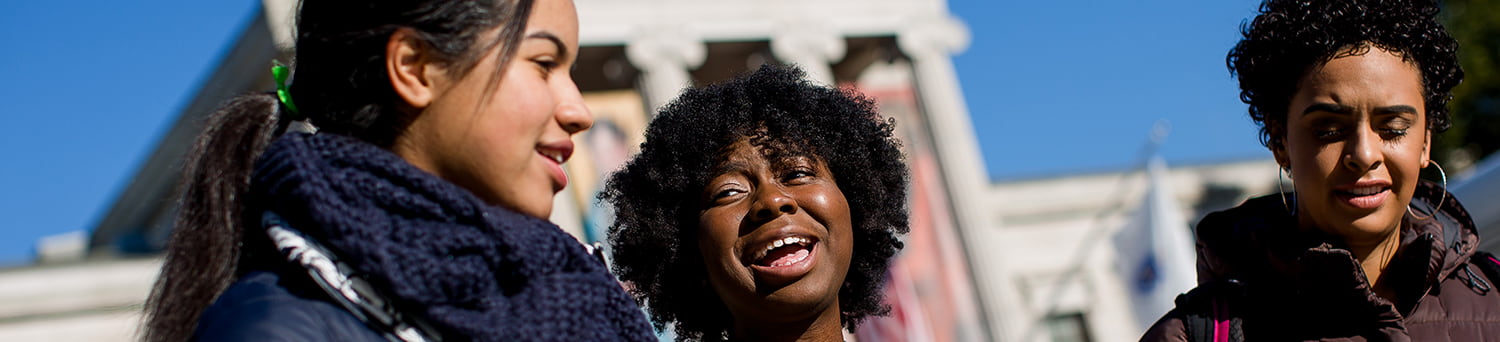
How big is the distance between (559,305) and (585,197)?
63.0 ft

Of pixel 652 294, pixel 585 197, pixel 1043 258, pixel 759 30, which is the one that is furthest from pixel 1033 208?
pixel 652 294

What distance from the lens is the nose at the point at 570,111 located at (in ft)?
7.31

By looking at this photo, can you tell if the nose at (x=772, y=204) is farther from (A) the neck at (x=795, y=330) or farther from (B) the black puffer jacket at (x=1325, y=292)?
(B) the black puffer jacket at (x=1325, y=292)

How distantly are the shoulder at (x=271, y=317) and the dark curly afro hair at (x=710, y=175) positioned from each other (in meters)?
1.62

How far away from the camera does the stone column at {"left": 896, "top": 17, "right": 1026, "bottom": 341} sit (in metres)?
22.3

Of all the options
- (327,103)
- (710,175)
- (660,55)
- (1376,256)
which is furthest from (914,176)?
(327,103)

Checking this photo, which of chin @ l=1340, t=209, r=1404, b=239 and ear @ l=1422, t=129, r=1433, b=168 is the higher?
ear @ l=1422, t=129, r=1433, b=168

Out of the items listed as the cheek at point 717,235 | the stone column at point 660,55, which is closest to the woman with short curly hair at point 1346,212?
the cheek at point 717,235

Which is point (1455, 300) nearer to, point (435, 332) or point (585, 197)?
point (435, 332)

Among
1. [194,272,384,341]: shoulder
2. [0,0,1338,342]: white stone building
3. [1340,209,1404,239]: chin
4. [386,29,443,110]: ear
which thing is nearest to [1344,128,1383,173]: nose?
[1340,209,1404,239]: chin

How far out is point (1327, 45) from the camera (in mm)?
3227

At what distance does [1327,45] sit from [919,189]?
63.5 ft

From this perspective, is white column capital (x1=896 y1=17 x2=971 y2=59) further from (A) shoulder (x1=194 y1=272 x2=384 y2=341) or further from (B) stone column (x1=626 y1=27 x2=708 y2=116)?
(A) shoulder (x1=194 y1=272 x2=384 y2=341)

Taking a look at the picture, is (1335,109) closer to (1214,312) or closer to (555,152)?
(1214,312)
